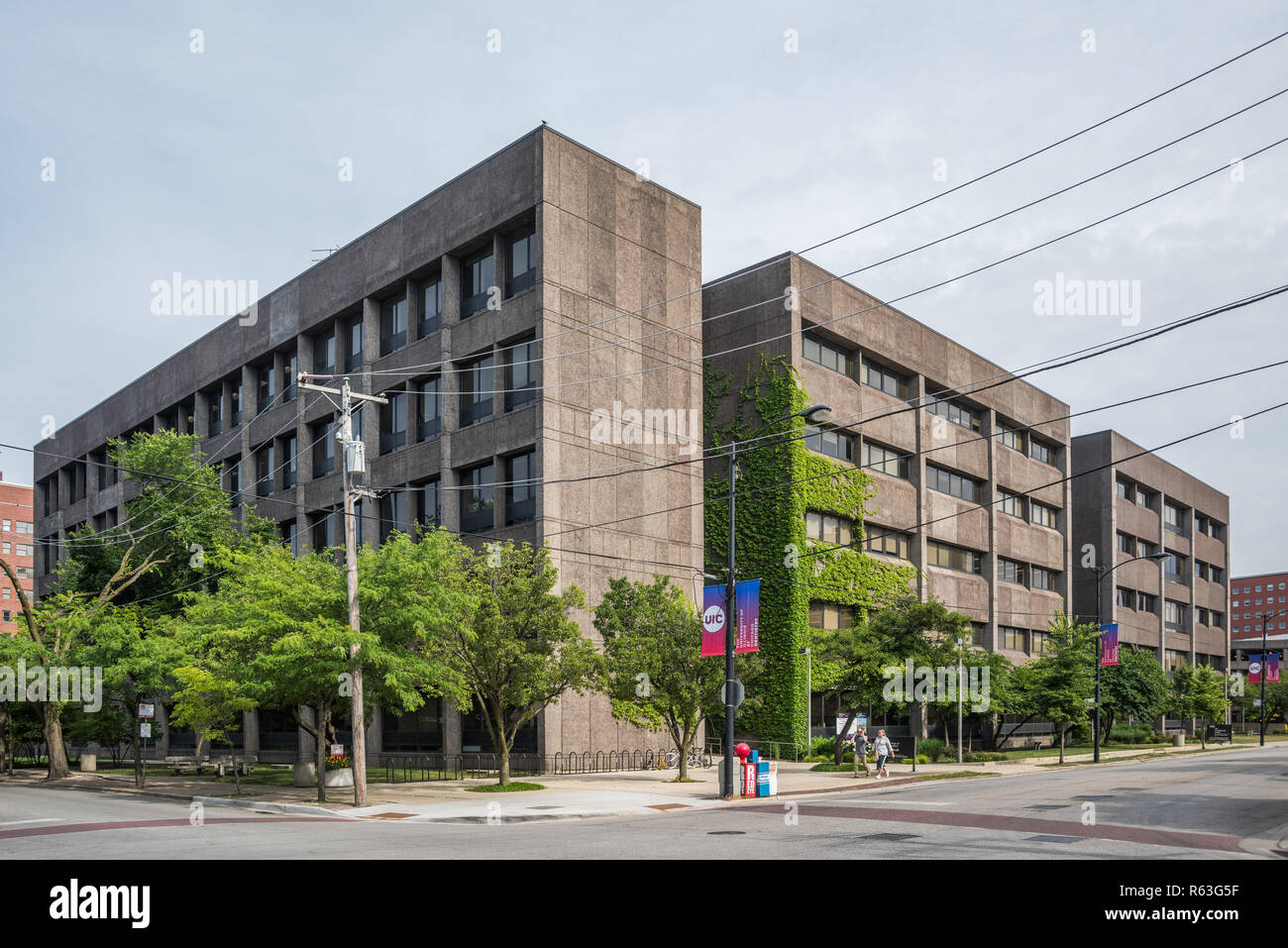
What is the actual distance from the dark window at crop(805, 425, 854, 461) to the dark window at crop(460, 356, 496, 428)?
45.9 feet

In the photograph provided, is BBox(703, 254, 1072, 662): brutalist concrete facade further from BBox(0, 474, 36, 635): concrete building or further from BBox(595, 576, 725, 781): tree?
BBox(0, 474, 36, 635): concrete building

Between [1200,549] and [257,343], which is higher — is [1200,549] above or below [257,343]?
below

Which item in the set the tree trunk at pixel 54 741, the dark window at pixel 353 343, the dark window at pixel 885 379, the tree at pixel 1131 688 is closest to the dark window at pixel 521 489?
the dark window at pixel 353 343

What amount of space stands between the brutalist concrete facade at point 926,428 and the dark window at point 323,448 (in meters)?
17.8

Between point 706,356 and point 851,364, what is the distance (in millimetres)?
7323

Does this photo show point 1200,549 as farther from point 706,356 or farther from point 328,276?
point 328,276

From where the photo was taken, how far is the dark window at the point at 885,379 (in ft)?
175

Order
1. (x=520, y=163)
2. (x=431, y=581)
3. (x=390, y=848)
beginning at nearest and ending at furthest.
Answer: (x=390, y=848) < (x=431, y=581) < (x=520, y=163)

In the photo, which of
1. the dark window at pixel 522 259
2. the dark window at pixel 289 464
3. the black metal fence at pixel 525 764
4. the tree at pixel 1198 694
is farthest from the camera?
the tree at pixel 1198 694

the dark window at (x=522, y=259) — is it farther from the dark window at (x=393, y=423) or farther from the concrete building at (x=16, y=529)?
the concrete building at (x=16, y=529)

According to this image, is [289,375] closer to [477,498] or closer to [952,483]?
[477,498]

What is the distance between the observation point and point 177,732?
64.8 meters

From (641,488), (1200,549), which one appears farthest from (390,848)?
(1200,549)

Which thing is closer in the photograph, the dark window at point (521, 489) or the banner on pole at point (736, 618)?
the banner on pole at point (736, 618)
